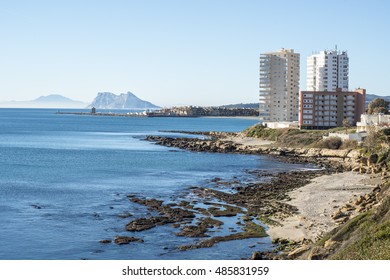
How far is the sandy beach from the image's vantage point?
3581 cm

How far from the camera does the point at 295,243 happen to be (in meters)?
32.9

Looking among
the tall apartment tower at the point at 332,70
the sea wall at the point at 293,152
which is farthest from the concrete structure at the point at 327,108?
the tall apartment tower at the point at 332,70

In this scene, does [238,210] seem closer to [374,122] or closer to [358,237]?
[358,237]

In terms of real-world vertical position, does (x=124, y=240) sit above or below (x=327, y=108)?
below

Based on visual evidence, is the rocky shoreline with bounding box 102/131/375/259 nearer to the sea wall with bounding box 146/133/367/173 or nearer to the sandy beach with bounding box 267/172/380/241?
the sandy beach with bounding box 267/172/380/241

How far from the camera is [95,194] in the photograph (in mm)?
51000

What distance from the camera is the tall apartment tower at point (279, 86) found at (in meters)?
149

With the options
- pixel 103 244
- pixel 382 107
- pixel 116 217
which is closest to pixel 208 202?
pixel 116 217

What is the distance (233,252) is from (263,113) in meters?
121

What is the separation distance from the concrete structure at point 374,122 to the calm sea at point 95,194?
17929 millimetres

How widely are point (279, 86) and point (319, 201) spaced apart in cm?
10605

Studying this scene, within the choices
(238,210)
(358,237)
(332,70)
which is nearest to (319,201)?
(238,210)

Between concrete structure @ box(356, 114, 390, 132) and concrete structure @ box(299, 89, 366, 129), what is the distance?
1278 cm
